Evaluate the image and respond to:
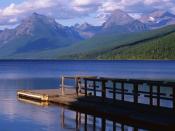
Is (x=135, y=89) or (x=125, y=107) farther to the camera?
(x=125, y=107)

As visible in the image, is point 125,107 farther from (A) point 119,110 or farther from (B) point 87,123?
(B) point 87,123

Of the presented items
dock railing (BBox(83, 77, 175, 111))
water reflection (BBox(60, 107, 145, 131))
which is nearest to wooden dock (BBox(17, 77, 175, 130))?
dock railing (BBox(83, 77, 175, 111))

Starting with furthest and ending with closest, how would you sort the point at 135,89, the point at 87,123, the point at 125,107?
the point at 125,107 → the point at 135,89 → the point at 87,123

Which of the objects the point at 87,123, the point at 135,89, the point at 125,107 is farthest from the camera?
the point at 125,107

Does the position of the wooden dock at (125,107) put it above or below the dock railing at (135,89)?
below

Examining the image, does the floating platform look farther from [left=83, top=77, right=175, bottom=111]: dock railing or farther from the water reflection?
[left=83, top=77, right=175, bottom=111]: dock railing

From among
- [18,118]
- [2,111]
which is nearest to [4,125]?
[18,118]

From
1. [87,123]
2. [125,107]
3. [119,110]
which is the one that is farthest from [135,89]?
[87,123]

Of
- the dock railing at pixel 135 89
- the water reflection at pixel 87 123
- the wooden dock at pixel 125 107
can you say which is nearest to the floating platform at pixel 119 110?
the wooden dock at pixel 125 107

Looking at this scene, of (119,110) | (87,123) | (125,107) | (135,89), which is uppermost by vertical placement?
(135,89)

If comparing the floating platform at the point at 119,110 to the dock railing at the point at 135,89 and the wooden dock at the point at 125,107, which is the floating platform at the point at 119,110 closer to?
the wooden dock at the point at 125,107

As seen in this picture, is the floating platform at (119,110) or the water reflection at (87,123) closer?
the floating platform at (119,110)

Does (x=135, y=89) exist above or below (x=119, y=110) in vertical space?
above

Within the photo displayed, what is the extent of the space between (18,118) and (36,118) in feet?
5.00
